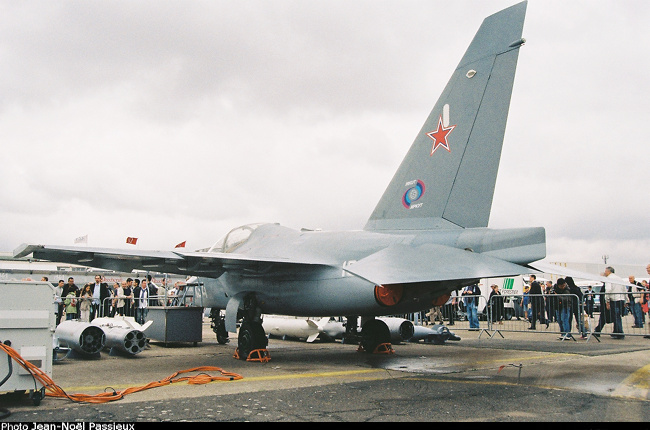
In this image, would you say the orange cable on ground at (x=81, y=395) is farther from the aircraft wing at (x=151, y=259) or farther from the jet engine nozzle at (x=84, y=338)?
the jet engine nozzle at (x=84, y=338)

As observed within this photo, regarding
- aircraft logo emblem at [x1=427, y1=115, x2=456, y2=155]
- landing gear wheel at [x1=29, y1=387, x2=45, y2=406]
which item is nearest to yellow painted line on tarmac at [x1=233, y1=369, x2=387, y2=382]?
landing gear wheel at [x1=29, y1=387, x2=45, y2=406]

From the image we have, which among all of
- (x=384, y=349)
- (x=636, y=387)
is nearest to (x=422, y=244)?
(x=636, y=387)

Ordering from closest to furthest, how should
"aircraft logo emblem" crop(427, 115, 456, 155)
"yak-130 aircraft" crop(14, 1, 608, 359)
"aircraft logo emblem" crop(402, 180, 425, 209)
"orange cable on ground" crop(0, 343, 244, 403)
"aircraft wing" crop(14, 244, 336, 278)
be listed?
"orange cable on ground" crop(0, 343, 244, 403) → "yak-130 aircraft" crop(14, 1, 608, 359) → "aircraft wing" crop(14, 244, 336, 278) → "aircraft logo emblem" crop(427, 115, 456, 155) → "aircraft logo emblem" crop(402, 180, 425, 209)

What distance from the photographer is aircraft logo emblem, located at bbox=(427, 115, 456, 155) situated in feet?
25.8

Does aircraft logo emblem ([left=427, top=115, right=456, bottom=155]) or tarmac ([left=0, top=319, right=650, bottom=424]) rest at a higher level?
aircraft logo emblem ([left=427, top=115, right=456, bottom=155])

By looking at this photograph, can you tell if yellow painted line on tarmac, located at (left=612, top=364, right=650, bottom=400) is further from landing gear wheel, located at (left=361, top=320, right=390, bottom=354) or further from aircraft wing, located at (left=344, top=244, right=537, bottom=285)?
landing gear wheel, located at (left=361, top=320, right=390, bottom=354)

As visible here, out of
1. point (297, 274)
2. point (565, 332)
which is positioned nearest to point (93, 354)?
point (297, 274)

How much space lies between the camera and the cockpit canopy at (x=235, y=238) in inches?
416

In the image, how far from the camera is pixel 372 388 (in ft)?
20.0

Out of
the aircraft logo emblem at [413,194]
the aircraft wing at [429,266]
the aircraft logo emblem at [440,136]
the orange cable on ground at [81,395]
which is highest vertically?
the aircraft logo emblem at [440,136]

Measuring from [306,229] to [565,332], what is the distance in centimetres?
813

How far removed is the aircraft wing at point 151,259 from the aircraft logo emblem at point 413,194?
168 cm

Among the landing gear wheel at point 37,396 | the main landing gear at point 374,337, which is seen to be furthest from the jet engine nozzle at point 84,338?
the main landing gear at point 374,337

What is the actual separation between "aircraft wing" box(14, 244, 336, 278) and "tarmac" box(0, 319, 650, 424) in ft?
5.61
